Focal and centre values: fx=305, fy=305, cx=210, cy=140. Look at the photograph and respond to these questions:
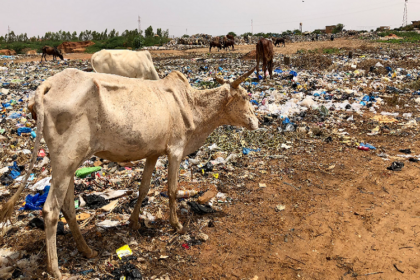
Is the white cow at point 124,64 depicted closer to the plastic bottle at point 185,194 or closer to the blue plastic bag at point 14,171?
the blue plastic bag at point 14,171

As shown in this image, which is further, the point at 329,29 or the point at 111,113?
the point at 329,29

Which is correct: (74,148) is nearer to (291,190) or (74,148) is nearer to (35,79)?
(291,190)

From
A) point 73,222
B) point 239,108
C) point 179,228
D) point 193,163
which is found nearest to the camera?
point 73,222

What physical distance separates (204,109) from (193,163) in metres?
1.82

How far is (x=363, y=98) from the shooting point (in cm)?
798

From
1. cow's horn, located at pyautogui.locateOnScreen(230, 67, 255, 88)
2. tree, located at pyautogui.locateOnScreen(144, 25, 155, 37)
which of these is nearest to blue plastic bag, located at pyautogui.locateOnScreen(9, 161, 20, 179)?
cow's horn, located at pyautogui.locateOnScreen(230, 67, 255, 88)

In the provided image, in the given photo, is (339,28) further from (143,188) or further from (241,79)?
(143,188)

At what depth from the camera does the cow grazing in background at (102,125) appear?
7.46ft

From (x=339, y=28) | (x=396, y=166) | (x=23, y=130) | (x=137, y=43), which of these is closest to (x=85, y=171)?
(x=23, y=130)

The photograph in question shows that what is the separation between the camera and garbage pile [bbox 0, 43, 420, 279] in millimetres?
2975

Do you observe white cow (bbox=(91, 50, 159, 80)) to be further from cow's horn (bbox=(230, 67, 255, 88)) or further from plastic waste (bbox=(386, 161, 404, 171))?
plastic waste (bbox=(386, 161, 404, 171))

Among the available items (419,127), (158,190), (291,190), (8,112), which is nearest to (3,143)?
(8,112)

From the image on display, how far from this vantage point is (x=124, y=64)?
22.7 ft

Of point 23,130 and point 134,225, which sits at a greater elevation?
point 23,130
